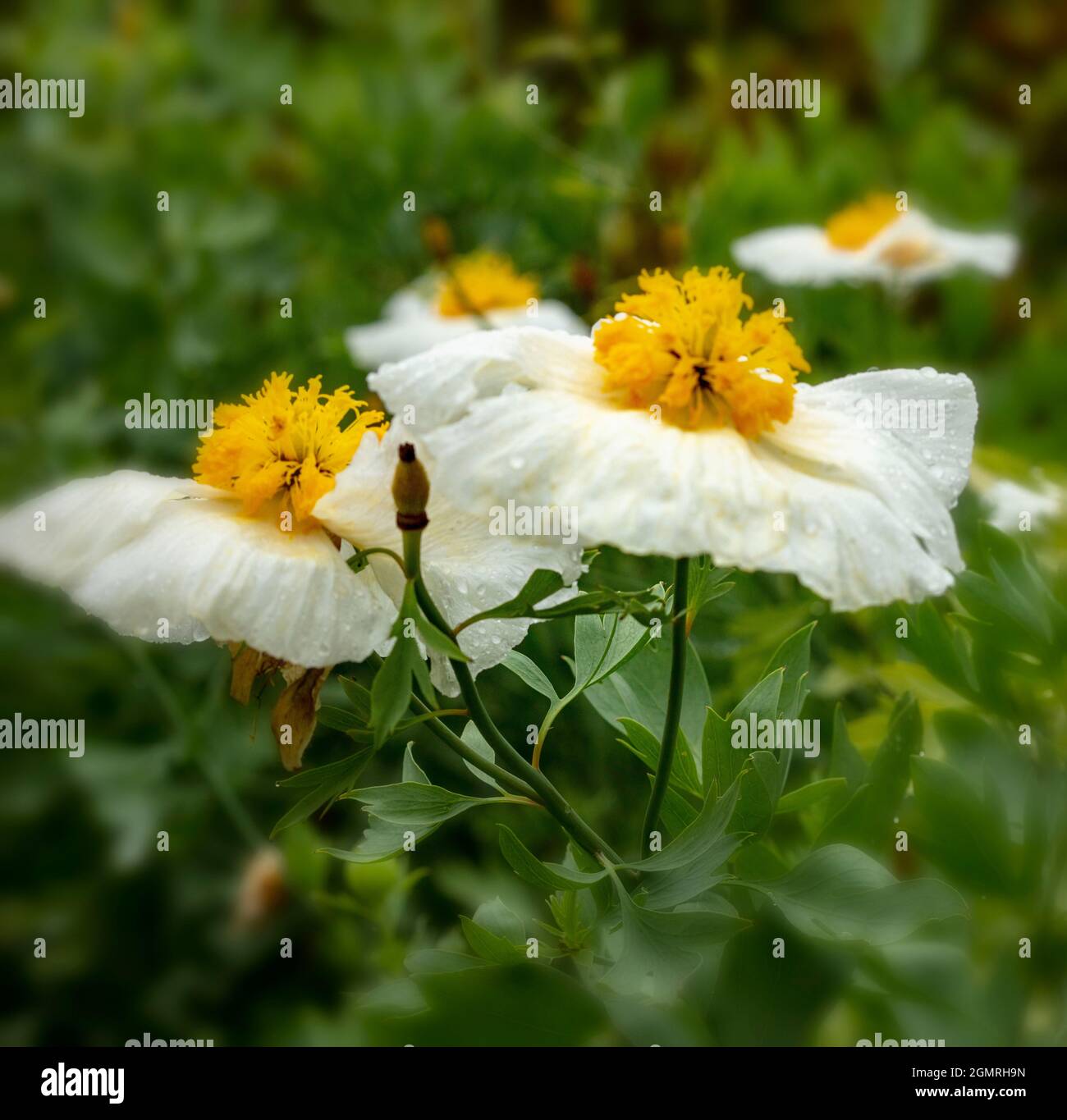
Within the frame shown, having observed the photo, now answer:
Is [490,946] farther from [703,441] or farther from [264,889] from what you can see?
[264,889]

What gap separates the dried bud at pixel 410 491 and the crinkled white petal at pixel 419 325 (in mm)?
633

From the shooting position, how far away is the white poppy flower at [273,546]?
1.27 ft

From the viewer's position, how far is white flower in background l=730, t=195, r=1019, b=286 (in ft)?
3.45

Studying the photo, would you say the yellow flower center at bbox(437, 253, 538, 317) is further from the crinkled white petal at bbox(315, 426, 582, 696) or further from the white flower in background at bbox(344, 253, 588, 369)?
the crinkled white petal at bbox(315, 426, 582, 696)

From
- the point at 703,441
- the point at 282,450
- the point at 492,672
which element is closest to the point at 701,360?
the point at 703,441

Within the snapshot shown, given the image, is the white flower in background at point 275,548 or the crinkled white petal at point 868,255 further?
the crinkled white petal at point 868,255

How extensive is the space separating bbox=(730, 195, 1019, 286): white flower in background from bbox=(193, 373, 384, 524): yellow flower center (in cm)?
65

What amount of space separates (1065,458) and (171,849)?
73 cm

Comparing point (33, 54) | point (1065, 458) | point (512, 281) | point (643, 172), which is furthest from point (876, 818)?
point (33, 54)

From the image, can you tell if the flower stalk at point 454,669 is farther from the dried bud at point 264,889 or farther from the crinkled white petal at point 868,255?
the crinkled white petal at point 868,255

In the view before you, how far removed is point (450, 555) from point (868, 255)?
2.40ft

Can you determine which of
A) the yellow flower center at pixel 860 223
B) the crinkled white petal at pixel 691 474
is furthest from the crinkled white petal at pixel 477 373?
the yellow flower center at pixel 860 223

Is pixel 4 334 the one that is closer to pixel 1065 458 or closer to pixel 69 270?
pixel 69 270

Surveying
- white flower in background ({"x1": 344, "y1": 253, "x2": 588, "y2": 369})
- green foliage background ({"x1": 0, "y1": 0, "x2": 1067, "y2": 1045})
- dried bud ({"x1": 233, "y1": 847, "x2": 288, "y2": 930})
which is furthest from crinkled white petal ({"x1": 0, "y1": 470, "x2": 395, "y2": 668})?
white flower in background ({"x1": 344, "y1": 253, "x2": 588, "y2": 369})
